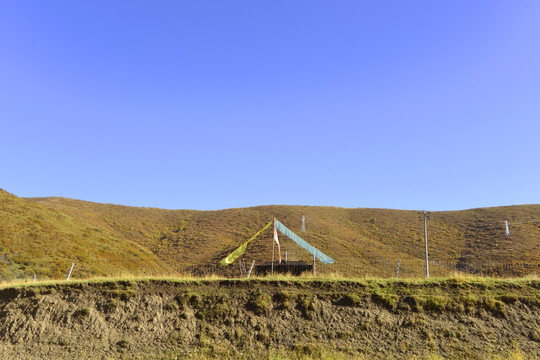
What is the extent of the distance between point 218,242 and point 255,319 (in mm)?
54747

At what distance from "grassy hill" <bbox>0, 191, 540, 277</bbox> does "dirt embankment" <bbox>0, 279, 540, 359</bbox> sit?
69.3ft

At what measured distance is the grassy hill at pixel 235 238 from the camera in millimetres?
43656

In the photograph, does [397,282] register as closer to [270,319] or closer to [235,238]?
[270,319]

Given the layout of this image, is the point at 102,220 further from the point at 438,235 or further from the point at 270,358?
the point at 270,358

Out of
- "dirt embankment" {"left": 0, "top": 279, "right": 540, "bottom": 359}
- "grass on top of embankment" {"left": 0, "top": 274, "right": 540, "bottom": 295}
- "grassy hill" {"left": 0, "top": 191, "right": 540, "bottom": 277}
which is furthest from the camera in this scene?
"grassy hill" {"left": 0, "top": 191, "right": 540, "bottom": 277}

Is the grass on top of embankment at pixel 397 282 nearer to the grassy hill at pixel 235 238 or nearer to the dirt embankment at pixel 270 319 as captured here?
the dirt embankment at pixel 270 319

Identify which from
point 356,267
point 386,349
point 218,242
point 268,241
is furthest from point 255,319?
point 218,242

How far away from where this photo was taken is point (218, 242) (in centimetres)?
6938

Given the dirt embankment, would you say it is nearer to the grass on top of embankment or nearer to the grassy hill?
the grass on top of embankment

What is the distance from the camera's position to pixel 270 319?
1550 centimetres

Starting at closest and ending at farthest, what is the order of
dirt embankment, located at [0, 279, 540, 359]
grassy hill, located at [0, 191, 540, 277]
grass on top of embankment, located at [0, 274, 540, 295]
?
1. dirt embankment, located at [0, 279, 540, 359]
2. grass on top of embankment, located at [0, 274, 540, 295]
3. grassy hill, located at [0, 191, 540, 277]

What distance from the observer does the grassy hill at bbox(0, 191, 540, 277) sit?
4366 cm

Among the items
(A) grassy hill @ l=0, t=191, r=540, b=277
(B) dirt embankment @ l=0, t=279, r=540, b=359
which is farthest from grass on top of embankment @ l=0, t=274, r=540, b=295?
(A) grassy hill @ l=0, t=191, r=540, b=277

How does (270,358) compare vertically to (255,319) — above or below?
below
